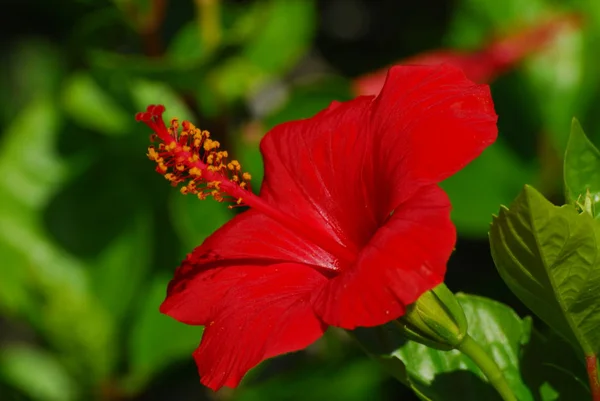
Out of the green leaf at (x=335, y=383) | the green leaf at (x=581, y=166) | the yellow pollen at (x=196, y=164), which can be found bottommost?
the green leaf at (x=335, y=383)

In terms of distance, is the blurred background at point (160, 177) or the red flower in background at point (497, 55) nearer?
the blurred background at point (160, 177)

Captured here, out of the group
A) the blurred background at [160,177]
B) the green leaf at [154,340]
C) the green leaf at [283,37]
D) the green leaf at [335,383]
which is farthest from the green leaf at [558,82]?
the green leaf at [154,340]

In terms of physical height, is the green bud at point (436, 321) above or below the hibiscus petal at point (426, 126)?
below

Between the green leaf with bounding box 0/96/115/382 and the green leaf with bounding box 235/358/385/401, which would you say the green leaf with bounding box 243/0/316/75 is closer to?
the green leaf with bounding box 0/96/115/382

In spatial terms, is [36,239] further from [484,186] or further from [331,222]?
[331,222]

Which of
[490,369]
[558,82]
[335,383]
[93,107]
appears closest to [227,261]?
[490,369]

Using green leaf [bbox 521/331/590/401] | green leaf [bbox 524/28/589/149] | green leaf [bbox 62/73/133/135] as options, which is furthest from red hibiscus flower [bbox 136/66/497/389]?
green leaf [bbox 524/28/589/149]

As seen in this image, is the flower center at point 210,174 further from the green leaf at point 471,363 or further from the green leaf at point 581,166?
the green leaf at point 581,166
